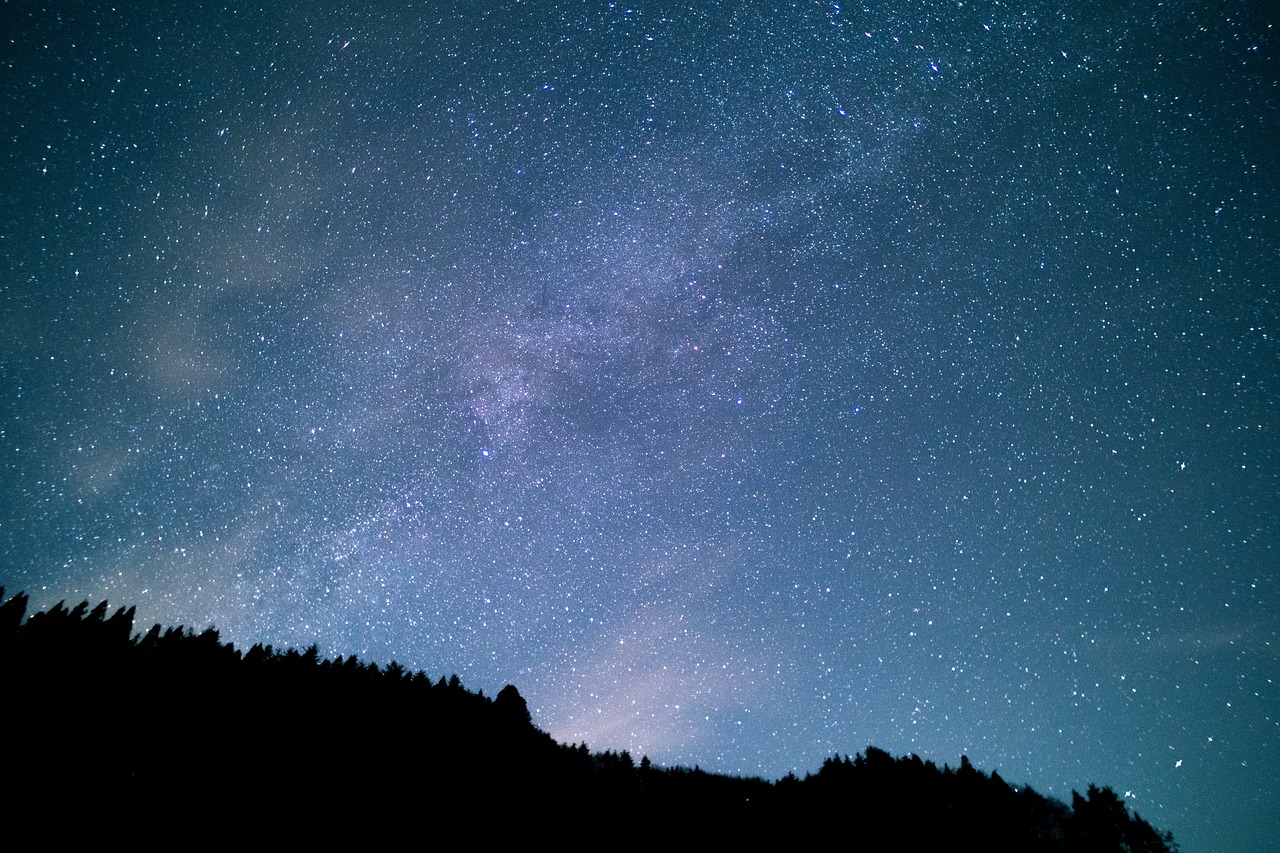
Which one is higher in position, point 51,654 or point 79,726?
point 51,654

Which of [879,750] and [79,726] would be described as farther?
[879,750]

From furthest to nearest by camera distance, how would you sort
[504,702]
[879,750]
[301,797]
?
[879,750] → [504,702] → [301,797]

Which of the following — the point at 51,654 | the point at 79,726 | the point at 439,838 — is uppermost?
the point at 51,654

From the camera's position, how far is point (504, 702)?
46.6 m

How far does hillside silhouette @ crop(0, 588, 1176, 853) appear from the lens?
25.5m

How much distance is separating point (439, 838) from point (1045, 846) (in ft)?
125

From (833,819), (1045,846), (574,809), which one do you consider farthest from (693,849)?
(1045,846)

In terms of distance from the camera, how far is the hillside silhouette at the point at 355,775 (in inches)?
1002

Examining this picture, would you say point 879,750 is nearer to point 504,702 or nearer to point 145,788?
point 504,702

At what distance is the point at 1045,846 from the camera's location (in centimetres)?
3734

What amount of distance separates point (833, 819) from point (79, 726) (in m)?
46.1

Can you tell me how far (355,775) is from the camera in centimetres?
2995

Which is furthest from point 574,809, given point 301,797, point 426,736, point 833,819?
point 833,819

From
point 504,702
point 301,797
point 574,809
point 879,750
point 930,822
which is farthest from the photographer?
point 879,750
